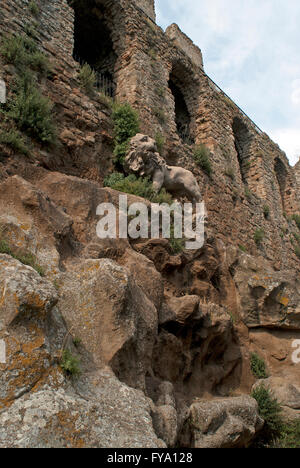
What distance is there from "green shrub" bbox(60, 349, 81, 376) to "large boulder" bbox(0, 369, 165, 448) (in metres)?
0.08

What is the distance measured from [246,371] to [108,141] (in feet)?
13.6

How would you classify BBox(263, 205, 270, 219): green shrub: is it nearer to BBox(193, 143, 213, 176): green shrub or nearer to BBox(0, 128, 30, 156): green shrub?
BBox(193, 143, 213, 176): green shrub

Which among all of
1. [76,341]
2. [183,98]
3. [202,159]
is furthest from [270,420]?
[183,98]

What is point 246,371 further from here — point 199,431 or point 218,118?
point 218,118

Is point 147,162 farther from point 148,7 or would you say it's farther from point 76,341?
point 148,7

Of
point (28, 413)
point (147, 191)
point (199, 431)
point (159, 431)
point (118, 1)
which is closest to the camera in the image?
point (28, 413)

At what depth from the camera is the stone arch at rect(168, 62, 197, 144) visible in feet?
36.3

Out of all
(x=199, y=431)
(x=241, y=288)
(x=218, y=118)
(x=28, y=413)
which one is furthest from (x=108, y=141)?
(x=218, y=118)

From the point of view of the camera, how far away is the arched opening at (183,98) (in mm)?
11055

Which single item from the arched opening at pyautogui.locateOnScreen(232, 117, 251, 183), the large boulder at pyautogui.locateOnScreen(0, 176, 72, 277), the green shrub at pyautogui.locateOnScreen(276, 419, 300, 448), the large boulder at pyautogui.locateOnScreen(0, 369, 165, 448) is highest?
the arched opening at pyautogui.locateOnScreen(232, 117, 251, 183)

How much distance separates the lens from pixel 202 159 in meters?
9.31

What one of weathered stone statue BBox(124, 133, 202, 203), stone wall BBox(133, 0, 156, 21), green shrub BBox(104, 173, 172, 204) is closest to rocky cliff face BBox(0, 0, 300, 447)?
green shrub BBox(104, 173, 172, 204)

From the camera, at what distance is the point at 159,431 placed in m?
2.45

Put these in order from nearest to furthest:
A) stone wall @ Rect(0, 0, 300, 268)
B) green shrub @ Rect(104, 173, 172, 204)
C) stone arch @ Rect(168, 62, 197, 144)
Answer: green shrub @ Rect(104, 173, 172, 204) → stone wall @ Rect(0, 0, 300, 268) → stone arch @ Rect(168, 62, 197, 144)
